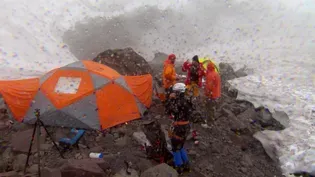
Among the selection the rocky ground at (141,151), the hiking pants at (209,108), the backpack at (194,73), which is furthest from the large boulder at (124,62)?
the hiking pants at (209,108)

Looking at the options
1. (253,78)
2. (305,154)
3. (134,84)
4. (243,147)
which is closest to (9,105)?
(134,84)

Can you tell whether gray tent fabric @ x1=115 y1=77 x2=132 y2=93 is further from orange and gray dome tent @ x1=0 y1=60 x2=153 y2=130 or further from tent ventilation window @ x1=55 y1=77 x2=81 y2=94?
tent ventilation window @ x1=55 y1=77 x2=81 y2=94

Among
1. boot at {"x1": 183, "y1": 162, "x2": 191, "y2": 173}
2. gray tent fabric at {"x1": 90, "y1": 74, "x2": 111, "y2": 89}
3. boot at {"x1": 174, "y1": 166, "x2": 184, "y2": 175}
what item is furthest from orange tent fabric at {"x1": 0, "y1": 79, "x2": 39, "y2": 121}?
boot at {"x1": 183, "y1": 162, "x2": 191, "y2": 173}

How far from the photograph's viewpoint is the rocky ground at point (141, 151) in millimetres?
5438

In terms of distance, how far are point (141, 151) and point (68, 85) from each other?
2659 mm

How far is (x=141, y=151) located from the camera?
6.64 meters

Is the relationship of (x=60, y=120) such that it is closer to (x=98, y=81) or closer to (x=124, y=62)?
(x=98, y=81)

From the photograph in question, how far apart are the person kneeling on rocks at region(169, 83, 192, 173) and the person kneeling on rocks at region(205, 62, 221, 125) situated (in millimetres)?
2277

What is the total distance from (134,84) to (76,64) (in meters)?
1.68

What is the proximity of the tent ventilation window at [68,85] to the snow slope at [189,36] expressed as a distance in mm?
4170

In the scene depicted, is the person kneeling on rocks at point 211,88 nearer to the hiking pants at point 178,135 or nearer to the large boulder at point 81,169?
the hiking pants at point 178,135

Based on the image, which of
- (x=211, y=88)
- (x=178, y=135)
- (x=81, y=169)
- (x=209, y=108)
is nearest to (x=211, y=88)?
(x=211, y=88)

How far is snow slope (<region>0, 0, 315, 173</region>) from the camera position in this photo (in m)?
12.0

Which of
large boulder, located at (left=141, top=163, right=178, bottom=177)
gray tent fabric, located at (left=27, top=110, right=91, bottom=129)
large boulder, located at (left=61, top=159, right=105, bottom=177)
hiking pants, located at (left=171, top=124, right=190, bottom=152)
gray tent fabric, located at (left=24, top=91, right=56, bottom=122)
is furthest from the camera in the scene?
gray tent fabric, located at (left=24, top=91, right=56, bottom=122)
